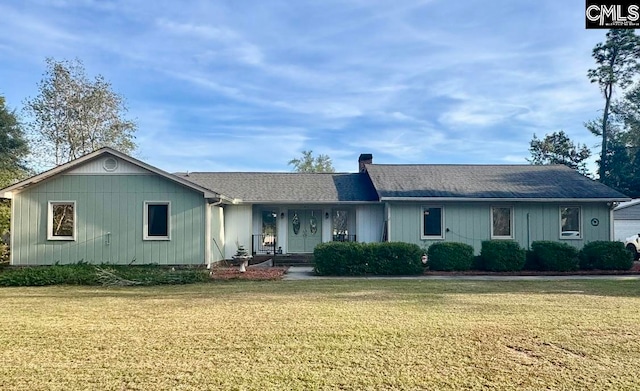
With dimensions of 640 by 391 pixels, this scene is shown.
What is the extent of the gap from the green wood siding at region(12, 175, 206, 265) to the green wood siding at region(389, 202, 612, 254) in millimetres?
7322

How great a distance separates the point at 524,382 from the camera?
168 inches

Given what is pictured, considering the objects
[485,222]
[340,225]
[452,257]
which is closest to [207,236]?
[340,225]

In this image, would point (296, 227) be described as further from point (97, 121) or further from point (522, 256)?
point (97, 121)

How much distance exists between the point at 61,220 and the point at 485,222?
48.0 feet

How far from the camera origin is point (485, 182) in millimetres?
18859

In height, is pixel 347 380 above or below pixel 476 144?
below

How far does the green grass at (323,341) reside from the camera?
4344 millimetres

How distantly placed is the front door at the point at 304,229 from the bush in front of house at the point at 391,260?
197 inches

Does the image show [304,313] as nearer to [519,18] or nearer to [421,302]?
[421,302]

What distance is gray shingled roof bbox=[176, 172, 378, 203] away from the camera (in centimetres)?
1833

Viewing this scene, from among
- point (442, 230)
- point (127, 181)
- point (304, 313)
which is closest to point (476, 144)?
point (442, 230)

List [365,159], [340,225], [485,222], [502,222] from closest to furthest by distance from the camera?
[485,222], [502,222], [340,225], [365,159]

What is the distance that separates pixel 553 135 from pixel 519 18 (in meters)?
33.3

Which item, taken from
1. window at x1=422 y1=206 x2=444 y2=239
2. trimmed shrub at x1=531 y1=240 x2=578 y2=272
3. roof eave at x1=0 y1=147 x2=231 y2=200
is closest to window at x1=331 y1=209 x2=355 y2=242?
window at x1=422 y1=206 x2=444 y2=239
